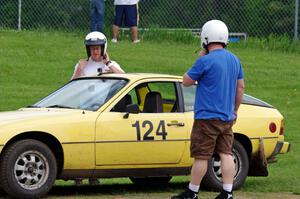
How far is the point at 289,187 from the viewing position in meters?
12.1

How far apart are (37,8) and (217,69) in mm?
17132

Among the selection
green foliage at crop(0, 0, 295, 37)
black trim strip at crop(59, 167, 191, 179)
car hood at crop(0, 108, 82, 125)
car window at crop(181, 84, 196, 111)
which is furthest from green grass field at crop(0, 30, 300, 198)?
car hood at crop(0, 108, 82, 125)

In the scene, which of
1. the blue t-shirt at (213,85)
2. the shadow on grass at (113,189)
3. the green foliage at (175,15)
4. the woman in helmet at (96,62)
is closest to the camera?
the blue t-shirt at (213,85)

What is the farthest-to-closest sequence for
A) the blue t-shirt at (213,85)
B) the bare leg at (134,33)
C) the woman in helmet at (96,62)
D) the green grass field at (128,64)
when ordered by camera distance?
the bare leg at (134,33) < the green grass field at (128,64) < the woman in helmet at (96,62) < the blue t-shirt at (213,85)

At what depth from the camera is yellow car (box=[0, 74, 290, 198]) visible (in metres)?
10.4

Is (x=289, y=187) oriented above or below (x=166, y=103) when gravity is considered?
below

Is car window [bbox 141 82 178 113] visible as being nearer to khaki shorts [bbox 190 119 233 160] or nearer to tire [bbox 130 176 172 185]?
tire [bbox 130 176 172 185]

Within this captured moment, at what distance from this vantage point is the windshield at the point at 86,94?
36.8 ft

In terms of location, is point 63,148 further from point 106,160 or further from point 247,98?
point 247,98

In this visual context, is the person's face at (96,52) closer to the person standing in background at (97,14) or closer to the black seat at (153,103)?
the black seat at (153,103)

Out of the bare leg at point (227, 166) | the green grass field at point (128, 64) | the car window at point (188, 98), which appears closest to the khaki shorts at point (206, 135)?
the bare leg at point (227, 166)

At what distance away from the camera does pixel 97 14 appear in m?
24.4

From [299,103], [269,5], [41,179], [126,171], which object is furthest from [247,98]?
[269,5]

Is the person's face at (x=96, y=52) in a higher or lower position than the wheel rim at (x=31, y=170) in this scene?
higher
